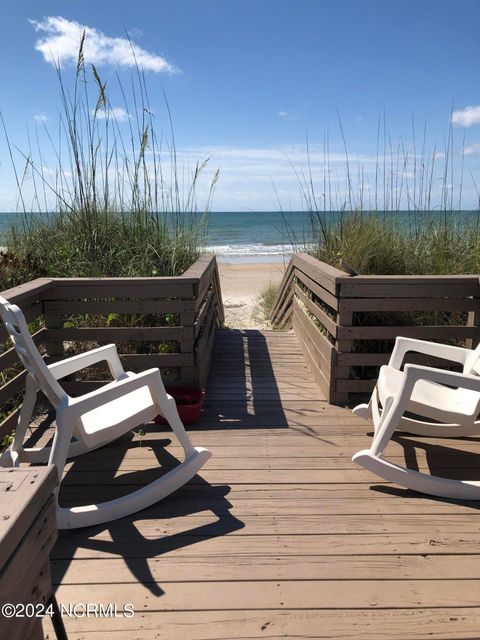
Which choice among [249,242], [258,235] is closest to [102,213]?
[249,242]

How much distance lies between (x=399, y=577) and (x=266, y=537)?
500mm

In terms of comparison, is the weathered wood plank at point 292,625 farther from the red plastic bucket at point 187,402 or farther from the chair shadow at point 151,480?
the red plastic bucket at point 187,402

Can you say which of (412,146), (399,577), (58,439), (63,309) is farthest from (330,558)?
(412,146)

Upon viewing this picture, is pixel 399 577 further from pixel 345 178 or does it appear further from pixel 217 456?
pixel 345 178

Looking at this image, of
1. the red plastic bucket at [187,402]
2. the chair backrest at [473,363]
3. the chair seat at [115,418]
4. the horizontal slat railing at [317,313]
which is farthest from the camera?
the horizontal slat railing at [317,313]

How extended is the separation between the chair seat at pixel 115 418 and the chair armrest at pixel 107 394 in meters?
0.06

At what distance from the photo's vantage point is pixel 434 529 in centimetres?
194

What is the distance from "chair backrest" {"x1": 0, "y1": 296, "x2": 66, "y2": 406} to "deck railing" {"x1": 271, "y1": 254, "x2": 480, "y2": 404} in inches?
71.9

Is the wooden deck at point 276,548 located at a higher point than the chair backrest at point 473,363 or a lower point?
lower

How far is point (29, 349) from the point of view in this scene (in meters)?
1.91

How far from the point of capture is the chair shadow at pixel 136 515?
1801mm

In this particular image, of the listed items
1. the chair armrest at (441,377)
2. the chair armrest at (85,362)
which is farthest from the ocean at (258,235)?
the chair armrest at (441,377)

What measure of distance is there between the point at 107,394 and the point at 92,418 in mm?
306

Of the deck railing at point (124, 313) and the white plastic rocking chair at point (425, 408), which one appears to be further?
the deck railing at point (124, 313)
